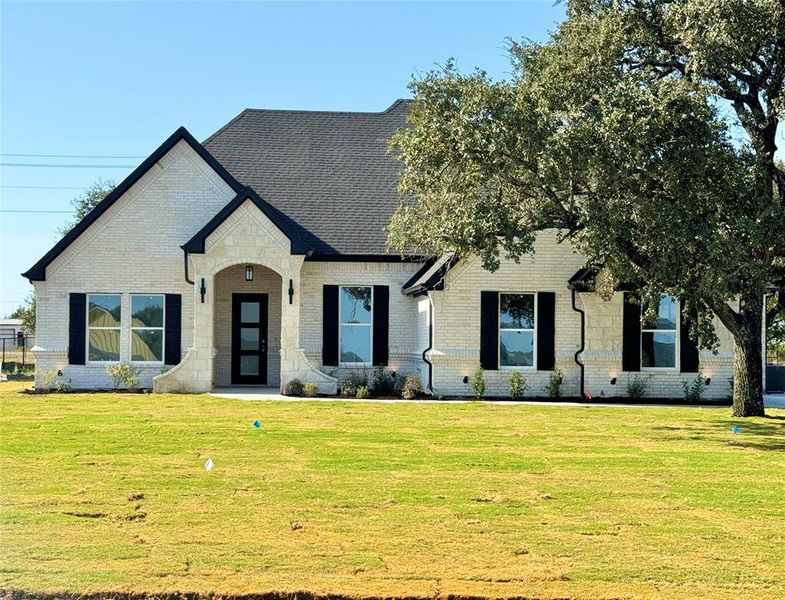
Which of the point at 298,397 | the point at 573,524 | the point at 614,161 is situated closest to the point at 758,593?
the point at 573,524

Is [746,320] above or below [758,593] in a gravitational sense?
above

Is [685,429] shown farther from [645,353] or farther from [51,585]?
[51,585]

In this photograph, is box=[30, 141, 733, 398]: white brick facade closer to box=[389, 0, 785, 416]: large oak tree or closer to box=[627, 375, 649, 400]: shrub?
box=[627, 375, 649, 400]: shrub

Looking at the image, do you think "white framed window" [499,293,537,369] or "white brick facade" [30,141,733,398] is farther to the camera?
"white framed window" [499,293,537,369]

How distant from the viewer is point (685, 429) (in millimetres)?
16375

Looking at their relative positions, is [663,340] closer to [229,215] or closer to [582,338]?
[582,338]

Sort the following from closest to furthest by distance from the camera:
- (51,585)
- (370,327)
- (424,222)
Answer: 1. (51,585)
2. (424,222)
3. (370,327)

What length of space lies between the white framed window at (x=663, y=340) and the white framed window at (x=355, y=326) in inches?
285

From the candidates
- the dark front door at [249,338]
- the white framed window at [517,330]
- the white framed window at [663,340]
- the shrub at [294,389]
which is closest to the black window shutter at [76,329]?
the dark front door at [249,338]

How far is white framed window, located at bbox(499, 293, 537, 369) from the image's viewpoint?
886 inches

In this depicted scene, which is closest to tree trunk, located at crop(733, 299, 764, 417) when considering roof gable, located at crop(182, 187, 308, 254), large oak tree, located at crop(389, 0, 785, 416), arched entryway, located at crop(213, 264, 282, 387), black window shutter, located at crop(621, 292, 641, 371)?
large oak tree, located at crop(389, 0, 785, 416)

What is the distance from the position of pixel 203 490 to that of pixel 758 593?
227 inches

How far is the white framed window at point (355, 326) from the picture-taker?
79.5 ft

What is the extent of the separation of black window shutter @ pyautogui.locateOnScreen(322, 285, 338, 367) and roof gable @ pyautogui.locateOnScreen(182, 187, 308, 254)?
1990mm
